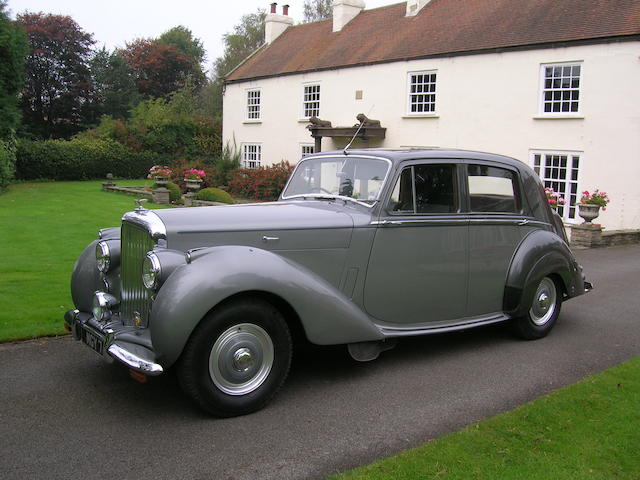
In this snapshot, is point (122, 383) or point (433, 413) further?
point (122, 383)

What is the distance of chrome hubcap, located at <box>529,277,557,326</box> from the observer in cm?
614

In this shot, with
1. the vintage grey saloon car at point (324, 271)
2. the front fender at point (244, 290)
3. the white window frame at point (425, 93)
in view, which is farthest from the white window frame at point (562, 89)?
the front fender at point (244, 290)

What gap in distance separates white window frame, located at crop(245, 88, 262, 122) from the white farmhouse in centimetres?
93

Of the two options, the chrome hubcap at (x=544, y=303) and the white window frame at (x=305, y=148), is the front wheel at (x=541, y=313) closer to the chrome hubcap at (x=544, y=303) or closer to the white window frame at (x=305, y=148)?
the chrome hubcap at (x=544, y=303)

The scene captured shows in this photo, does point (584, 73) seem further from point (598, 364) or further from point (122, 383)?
point (122, 383)

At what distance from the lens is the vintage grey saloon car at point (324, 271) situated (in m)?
4.02

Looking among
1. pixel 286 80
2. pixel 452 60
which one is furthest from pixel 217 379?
pixel 286 80

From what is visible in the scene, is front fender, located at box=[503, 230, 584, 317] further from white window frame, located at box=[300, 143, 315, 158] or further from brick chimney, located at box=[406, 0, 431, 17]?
white window frame, located at box=[300, 143, 315, 158]

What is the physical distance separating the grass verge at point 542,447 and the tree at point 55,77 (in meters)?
41.7

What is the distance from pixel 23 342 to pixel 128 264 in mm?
1699

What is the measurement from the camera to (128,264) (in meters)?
4.69

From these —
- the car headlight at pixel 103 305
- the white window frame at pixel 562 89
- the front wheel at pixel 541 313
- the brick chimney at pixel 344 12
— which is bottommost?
the front wheel at pixel 541 313

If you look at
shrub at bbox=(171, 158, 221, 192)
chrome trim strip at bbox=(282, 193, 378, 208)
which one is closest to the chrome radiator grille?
chrome trim strip at bbox=(282, 193, 378, 208)

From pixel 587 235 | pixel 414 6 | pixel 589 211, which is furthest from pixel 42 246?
pixel 414 6
